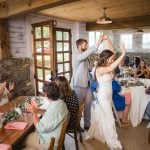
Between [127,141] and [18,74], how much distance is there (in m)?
2.33

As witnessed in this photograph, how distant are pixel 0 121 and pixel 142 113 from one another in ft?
8.44

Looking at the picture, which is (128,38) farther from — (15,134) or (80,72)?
(15,134)

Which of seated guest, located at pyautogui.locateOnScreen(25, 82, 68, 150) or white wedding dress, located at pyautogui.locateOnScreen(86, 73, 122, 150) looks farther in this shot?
white wedding dress, located at pyautogui.locateOnScreen(86, 73, 122, 150)

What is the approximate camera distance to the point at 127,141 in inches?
115

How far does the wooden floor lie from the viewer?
2.77 metres

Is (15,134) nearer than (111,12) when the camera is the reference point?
Yes

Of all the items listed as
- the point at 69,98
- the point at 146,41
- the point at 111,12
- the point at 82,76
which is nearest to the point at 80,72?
the point at 82,76

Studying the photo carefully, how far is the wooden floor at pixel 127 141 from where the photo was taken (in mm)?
2771

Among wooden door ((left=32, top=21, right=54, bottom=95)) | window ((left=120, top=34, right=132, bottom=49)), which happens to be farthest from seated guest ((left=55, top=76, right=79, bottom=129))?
window ((left=120, top=34, right=132, bottom=49))

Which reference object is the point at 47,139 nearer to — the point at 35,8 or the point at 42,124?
the point at 42,124

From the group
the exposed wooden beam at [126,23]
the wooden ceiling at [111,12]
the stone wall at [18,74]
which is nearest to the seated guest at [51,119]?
the stone wall at [18,74]

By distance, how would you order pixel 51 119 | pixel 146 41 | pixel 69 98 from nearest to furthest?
pixel 51 119, pixel 69 98, pixel 146 41

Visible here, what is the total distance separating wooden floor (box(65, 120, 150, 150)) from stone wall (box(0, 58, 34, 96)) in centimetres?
144

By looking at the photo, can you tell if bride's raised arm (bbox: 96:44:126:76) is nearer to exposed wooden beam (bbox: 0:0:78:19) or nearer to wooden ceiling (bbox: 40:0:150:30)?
exposed wooden beam (bbox: 0:0:78:19)
